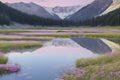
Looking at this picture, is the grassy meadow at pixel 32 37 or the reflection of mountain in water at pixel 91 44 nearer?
the reflection of mountain in water at pixel 91 44

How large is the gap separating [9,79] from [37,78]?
188cm

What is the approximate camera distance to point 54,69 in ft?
89.7

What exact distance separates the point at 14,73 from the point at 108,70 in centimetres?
787

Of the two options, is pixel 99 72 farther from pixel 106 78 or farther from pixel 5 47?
pixel 5 47

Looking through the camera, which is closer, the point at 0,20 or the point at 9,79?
the point at 9,79

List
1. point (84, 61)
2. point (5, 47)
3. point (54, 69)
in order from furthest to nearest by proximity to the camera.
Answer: point (5, 47), point (84, 61), point (54, 69)

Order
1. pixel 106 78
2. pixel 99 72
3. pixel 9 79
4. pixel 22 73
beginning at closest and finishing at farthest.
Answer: pixel 106 78, pixel 99 72, pixel 9 79, pixel 22 73

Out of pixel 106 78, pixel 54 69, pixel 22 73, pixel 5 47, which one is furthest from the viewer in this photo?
pixel 5 47

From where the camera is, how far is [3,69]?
85.3 feet

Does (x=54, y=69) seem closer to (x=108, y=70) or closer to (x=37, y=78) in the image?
(x=37, y=78)

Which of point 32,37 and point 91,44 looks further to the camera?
point 32,37

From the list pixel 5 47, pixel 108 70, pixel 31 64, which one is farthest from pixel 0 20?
pixel 108 70

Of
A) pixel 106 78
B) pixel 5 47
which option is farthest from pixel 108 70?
pixel 5 47

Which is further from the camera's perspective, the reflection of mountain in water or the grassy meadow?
the grassy meadow
